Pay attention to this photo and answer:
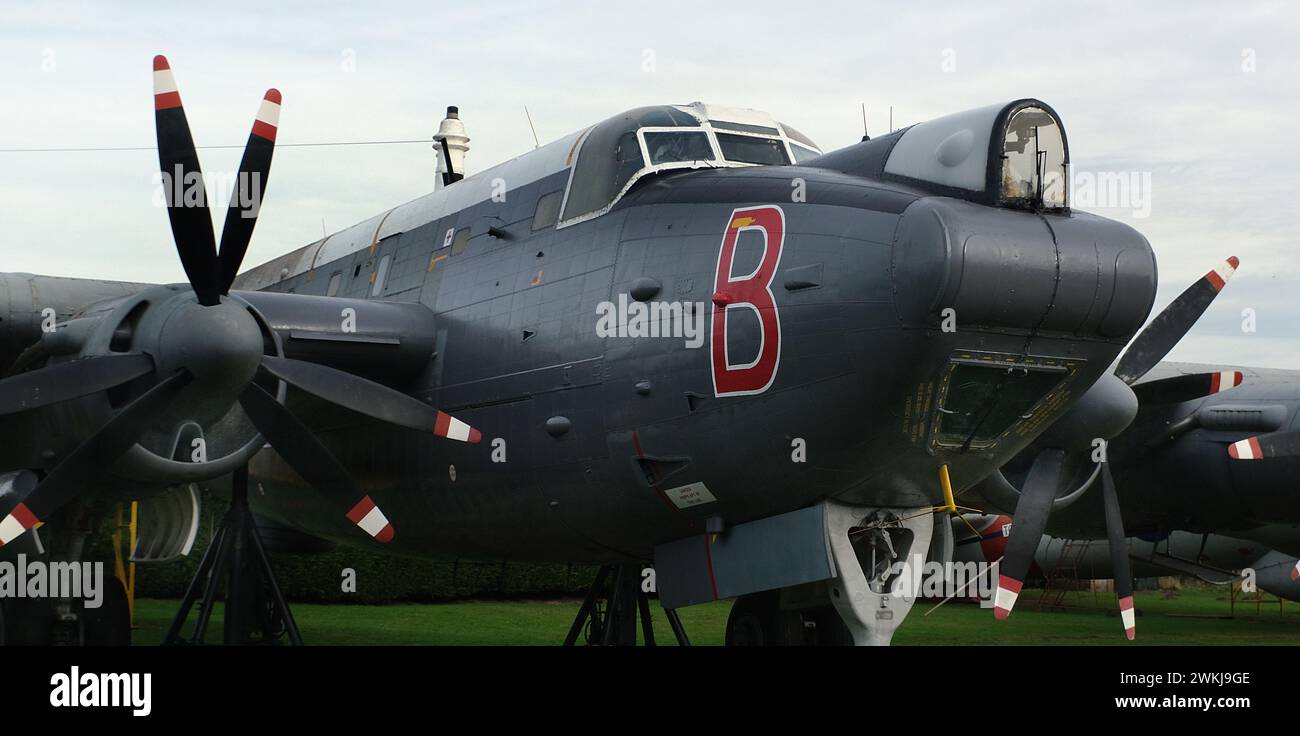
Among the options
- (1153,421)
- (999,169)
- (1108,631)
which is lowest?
(1108,631)

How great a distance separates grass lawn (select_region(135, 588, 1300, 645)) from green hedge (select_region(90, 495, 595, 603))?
28 centimetres

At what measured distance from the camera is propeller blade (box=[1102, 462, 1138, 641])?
1069 cm

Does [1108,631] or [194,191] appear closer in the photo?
[194,191]

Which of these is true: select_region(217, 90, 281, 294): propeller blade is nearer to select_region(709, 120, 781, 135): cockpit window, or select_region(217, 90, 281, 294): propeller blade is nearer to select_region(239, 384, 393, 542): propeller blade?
select_region(239, 384, 393, 542): propeller blade

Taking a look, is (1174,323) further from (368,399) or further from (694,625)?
(694,625)

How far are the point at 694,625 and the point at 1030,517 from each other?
10.9 m

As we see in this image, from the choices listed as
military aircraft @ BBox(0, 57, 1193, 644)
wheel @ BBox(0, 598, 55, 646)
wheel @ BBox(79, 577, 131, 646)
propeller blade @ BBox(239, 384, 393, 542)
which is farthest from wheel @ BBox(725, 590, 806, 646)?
wheel @ BBox(0, 598, 55, 646)

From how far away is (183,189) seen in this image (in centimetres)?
941

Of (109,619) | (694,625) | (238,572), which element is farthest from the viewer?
(694,625)

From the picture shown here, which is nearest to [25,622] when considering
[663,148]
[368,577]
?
[663,148]
